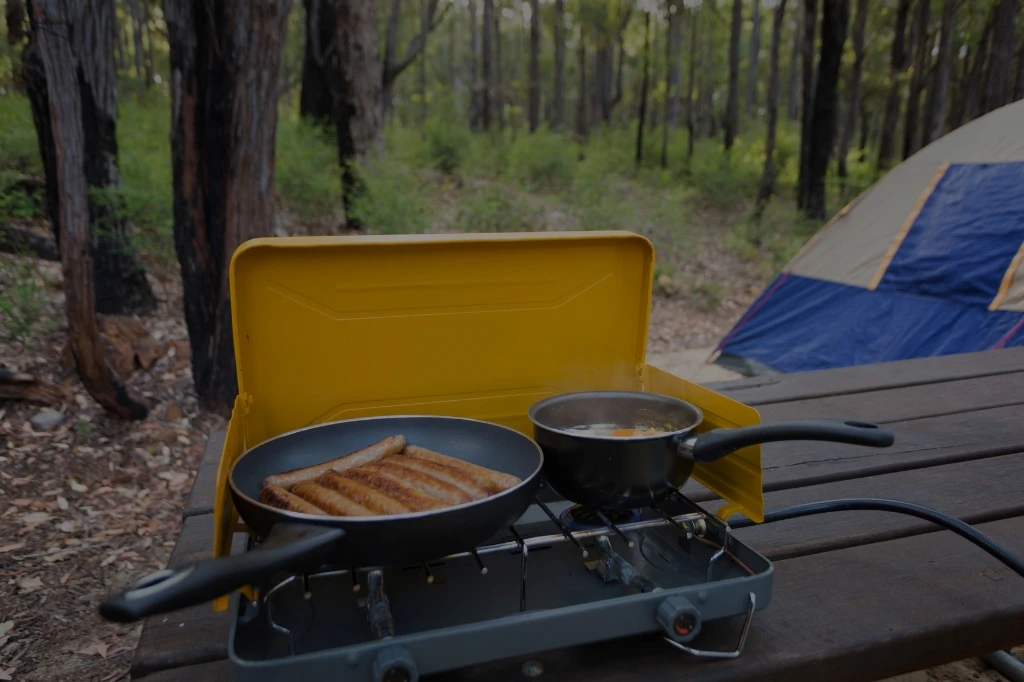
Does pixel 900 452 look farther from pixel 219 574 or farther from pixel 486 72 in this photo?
pixel 486 72

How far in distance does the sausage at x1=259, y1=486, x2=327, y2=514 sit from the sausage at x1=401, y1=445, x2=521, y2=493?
0.80 ft

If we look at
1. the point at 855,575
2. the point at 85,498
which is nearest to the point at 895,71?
the point at 85,498

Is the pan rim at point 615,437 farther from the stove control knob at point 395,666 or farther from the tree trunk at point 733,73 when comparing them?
the tree trunk at point 733,73

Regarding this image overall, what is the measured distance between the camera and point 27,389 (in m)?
3.85

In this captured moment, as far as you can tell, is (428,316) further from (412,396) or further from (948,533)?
(948,533)

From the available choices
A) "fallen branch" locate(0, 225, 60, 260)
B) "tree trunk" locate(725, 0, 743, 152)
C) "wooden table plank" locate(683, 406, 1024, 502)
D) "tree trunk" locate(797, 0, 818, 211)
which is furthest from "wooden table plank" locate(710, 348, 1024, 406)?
"tree trunk" locate(725, 0, 743, 152)

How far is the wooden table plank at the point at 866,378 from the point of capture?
2.41m

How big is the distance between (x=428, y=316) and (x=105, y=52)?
4425 mm

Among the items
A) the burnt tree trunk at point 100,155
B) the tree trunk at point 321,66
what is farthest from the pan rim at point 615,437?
the tree trunk at point 321,66

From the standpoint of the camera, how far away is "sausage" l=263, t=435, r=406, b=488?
121 cm

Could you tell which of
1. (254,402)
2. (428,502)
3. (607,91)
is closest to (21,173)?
(254,402)

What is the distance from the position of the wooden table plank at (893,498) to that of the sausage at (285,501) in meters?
0.85

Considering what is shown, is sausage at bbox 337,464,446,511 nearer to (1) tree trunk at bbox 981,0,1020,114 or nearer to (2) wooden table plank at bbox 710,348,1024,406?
(2) wooden table plank at bbox 710,348,1024,406

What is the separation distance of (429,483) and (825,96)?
9902 millimetres
